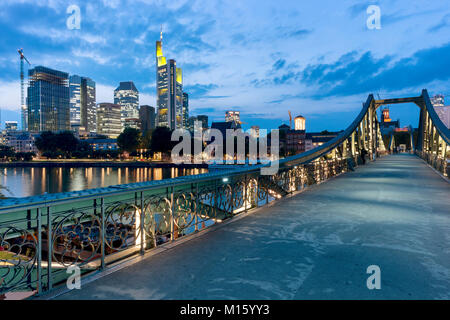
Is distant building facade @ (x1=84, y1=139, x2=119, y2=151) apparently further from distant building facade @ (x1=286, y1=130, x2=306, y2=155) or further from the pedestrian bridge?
the pedestrian bridge

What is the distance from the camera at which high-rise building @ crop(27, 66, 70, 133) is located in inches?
7062

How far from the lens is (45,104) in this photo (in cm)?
18225

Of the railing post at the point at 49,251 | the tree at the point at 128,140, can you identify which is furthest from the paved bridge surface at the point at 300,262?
the tree at the point at 128,140

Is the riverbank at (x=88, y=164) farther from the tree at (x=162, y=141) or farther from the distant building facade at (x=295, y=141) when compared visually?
the distant building facade at (x=295, y=141)

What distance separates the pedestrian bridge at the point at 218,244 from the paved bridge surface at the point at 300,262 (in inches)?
0.5

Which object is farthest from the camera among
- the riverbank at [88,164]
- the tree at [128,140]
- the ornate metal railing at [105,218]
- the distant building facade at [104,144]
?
the distant building facade at [104,144]

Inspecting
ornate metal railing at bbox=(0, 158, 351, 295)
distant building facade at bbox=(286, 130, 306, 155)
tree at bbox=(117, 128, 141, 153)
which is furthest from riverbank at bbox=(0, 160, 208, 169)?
ornate metal railing at bbox=(0, 158, 351, 295)

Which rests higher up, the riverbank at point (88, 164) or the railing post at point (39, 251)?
the railing post at point (39, 251)

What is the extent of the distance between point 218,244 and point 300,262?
121cm

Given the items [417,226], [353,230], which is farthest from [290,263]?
[417,226]

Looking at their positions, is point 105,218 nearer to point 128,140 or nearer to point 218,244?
point 218,244

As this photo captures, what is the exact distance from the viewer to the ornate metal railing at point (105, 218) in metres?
2.67

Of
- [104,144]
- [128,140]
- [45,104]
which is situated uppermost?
[45,104]

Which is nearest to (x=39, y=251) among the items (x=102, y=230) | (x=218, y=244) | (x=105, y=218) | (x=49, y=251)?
(x=49, y=251)
